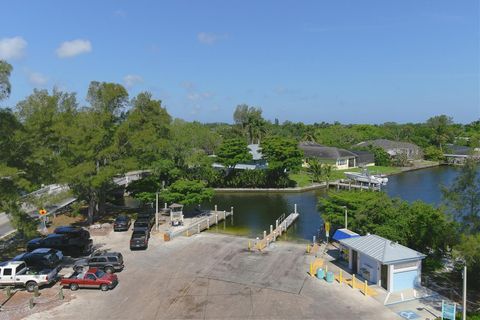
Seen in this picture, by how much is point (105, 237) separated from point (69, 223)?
7296 millimetres

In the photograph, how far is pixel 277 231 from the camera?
39406mm

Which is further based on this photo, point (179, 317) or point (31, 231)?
point (31, 231)

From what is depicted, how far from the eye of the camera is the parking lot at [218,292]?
2092 cm

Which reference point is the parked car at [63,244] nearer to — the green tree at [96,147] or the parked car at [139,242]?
the parked car at [139,242]

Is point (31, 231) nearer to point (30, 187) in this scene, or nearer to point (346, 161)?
point (30, 187)

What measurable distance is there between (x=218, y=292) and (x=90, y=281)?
7233mm

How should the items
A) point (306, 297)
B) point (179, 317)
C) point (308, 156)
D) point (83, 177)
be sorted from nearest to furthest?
1. point (179, 317)
2. point (306, 297)
3. point (83, 177)
4. point (308, 156)

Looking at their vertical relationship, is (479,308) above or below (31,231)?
below

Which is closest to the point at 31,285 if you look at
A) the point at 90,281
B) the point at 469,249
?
the point at 90,281

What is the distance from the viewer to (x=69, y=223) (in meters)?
41.2

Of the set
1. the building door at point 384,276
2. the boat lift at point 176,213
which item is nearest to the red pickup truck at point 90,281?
the building door at point 384,276

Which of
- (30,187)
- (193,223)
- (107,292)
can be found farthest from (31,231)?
(193,223)

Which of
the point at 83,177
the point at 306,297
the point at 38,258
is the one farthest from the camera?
the point at 83,177

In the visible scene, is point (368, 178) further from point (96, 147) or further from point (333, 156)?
point (96, 147)
